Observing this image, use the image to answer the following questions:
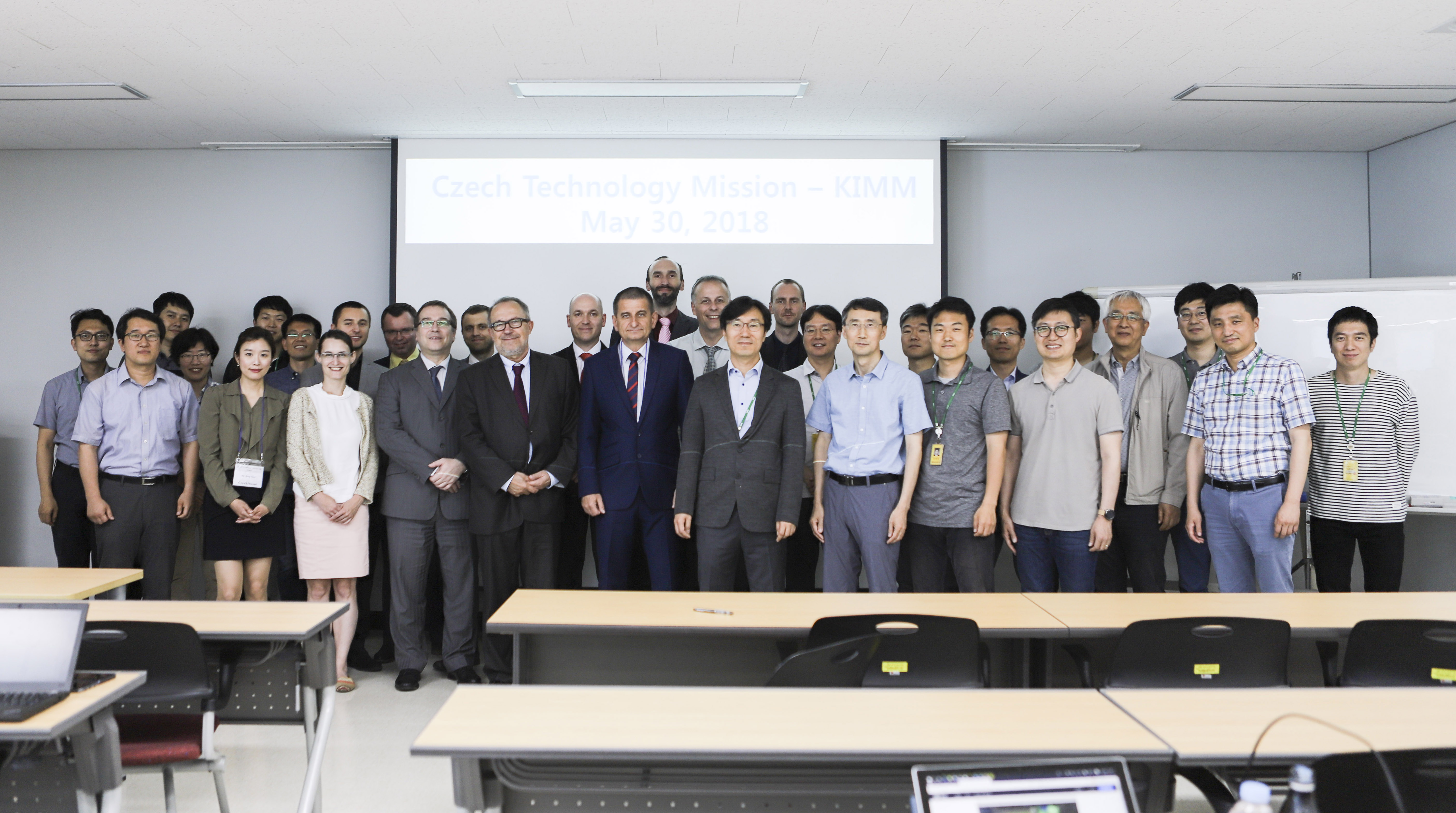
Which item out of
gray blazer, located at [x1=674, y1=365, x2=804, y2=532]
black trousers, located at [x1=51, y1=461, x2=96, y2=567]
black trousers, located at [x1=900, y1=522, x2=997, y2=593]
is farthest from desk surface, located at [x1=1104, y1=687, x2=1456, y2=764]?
black trousers, located at [x1=51, y1=461, x2=96, y2=567]

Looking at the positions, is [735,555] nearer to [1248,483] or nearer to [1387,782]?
[1248,483]

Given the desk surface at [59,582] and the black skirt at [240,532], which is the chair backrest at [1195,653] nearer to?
the desk surface at [59,582]

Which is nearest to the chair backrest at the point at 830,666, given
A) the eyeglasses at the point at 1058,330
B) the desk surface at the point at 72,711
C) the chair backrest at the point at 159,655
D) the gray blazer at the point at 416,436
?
the desk surface at the point at 72,711

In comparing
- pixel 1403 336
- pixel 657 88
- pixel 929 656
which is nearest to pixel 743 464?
pixel 929 656

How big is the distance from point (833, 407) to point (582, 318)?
1414 mm

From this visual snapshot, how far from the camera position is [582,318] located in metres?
4.30

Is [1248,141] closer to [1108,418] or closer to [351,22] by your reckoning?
[1108,418]

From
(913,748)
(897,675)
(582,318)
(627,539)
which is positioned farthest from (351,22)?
(913,748)

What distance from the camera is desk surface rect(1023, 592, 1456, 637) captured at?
→ 235 cm

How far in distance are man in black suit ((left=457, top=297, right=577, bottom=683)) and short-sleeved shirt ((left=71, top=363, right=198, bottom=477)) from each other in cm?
151

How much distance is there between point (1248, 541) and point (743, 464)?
2.05 metres

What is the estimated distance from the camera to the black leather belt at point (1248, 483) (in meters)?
3.45

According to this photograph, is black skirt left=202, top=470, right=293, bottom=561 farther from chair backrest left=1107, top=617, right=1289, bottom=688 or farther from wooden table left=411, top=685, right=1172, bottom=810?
chair backrest left=1107, top=617, right=1289, bottom=688

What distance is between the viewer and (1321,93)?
463 centimetres
